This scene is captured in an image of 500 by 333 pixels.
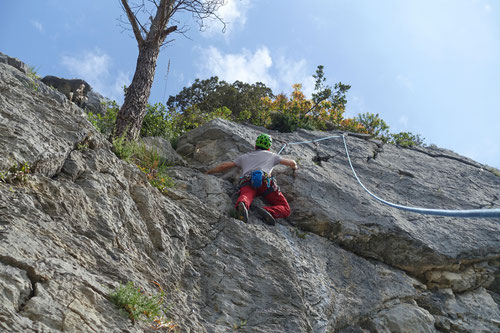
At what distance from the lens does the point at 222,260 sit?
18.2ft

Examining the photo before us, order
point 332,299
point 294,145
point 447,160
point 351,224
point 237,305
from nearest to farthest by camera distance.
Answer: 1. point 237,305
2. point 332,299
3. point 351,224
4. point 294,145
5. point 447,160

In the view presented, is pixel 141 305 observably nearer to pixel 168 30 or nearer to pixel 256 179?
pixel 256 179

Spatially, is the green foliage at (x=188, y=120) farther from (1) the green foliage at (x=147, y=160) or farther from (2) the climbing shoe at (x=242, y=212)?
(2) the climbing shoe at (x=242, y=212)

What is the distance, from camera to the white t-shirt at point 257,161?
290 inches

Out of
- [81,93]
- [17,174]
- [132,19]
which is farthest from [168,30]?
[17,174]

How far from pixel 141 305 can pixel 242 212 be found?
270 centimetres

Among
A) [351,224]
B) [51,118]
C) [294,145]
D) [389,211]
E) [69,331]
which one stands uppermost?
[294,145]

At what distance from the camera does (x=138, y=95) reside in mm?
8047

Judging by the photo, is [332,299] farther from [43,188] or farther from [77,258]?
[43,188]

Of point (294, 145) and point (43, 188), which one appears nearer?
point (43, 188)

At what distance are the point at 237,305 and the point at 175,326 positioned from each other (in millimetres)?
1075

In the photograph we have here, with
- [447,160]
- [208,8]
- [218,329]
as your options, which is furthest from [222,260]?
[447,160]

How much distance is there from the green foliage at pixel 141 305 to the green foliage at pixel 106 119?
4139mm

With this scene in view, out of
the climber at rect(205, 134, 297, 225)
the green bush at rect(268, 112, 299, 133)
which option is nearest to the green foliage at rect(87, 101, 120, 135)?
the climber at rect(205, 134, 297, 225)
